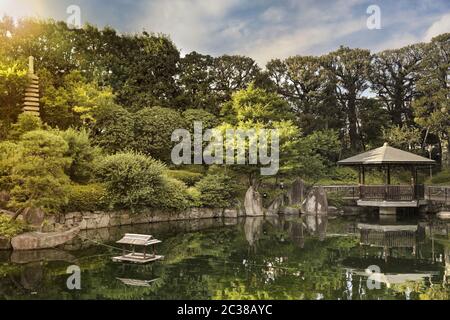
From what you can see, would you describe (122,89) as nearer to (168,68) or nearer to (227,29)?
(168,68)

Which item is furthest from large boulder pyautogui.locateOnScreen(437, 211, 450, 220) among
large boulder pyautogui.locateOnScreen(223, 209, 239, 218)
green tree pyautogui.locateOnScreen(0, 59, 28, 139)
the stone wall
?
green tree pyautogui.locateOnScreen(0, 59, 28, 139)

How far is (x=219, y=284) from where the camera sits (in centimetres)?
836

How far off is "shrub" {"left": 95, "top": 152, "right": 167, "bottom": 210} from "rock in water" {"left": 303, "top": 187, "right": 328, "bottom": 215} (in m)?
7.97

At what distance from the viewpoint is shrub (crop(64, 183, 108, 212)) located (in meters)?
14.5

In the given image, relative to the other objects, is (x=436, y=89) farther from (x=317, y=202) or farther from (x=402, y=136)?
(x=317, y=202)

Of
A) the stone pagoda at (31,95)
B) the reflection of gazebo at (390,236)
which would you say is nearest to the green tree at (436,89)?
the reflection of gazebo at (390,236)

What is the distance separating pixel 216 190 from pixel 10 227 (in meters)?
9.34

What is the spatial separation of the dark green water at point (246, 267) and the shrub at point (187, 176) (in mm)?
4531

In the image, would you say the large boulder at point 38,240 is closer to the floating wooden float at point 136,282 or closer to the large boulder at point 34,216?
the large boulder at point 34,216

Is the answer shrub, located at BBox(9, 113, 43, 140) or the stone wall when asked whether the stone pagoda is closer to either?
shrub, located at BBox(9, 113, 43, 140)

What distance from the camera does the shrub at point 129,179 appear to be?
15.6 metres

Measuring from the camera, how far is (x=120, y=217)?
16203 mm

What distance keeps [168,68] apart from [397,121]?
17784 mm

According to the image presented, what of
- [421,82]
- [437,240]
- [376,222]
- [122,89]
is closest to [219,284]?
[437,240]
